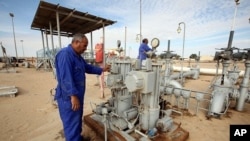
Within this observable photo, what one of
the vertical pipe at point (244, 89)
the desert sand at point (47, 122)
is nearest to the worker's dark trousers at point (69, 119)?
the desert sand at point (47, 122)

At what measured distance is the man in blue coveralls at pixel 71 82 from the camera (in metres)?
1.80

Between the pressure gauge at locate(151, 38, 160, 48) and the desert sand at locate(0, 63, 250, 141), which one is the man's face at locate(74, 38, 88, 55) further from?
the desert sand at locate(0, 63, 250, 141)

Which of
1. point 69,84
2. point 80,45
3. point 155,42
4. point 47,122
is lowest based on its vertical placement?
point 47,122

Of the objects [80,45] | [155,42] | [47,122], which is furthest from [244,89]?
[47,122]

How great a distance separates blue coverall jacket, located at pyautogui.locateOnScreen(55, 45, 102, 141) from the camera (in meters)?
1.80

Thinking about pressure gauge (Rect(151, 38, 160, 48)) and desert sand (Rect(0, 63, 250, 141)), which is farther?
desert sand (Rect(0, 63, 250, 141))

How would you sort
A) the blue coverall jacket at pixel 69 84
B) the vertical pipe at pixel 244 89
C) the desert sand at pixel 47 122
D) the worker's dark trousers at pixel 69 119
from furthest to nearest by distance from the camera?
the vertical pipe at pixel 244 89 < the desert sand at pixel 47 122 < the worker's dark trousers at pixel 69 119 < the blue coverall jacket at pixel 69 84

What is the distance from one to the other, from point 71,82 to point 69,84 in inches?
1.5

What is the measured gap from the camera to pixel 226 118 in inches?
140

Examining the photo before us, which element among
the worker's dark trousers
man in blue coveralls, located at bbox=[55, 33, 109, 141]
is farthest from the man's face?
the worker's dark trousers

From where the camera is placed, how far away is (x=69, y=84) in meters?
1.79

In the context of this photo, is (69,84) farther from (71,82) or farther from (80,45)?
(80,45)

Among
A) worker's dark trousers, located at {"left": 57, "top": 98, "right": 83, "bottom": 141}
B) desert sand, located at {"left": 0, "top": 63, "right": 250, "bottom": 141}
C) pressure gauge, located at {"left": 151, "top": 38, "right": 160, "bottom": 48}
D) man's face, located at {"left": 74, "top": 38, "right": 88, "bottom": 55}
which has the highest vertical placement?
pressure gauge, located at {"left": 151, "top": 38, "right": 160, "bottom": 48}

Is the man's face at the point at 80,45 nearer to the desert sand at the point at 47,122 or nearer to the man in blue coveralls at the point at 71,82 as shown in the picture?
the man in blue coveralls at the point at 71,82
